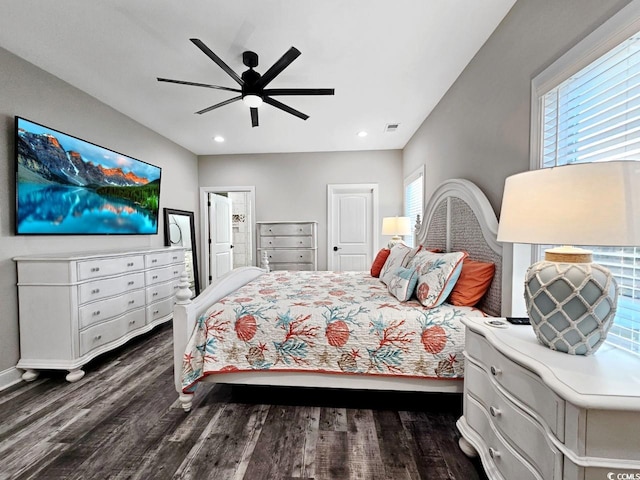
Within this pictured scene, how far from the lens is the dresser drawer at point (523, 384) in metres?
0.85

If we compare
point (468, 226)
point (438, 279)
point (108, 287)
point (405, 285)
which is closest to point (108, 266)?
point (108, 287)

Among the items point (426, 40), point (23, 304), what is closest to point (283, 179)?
point (426, 40)

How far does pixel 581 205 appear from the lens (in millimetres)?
845

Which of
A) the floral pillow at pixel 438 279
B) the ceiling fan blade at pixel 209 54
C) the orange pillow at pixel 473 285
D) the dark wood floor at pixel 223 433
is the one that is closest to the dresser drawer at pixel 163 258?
the dark wood floor at pixel 223 433

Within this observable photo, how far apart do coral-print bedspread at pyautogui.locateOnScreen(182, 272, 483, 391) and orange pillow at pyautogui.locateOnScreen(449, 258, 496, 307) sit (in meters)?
0.08

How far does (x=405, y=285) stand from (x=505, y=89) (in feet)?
4.89

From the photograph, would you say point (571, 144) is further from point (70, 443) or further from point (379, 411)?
point (70, 443)

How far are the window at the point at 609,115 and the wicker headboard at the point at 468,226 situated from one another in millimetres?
574

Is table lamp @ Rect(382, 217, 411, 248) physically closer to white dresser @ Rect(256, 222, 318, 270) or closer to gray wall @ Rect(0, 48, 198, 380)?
white dresser @ Rect(256, 222, 318, 270)

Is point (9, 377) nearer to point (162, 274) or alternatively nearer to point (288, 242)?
point (162, 274)

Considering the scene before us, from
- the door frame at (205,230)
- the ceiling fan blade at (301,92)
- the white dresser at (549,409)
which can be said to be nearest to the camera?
the white dresser at (549,409)

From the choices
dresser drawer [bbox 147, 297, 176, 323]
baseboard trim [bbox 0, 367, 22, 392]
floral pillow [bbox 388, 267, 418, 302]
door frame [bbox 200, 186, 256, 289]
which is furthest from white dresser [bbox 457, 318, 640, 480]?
door frame [bbox 200, 186, 256, 289]

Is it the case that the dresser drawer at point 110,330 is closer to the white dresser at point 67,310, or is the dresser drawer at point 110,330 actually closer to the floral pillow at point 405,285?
the white dresser at point 67,310

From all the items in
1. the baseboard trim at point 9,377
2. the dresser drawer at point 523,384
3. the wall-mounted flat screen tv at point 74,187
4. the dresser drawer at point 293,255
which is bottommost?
the baseboard trim at point 9,377
